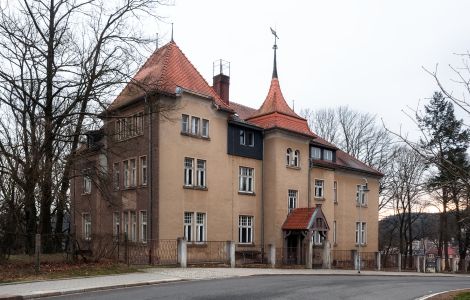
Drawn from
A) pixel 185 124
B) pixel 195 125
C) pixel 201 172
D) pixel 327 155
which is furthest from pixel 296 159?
pixel 185 124

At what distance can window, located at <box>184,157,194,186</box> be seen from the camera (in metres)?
29.5

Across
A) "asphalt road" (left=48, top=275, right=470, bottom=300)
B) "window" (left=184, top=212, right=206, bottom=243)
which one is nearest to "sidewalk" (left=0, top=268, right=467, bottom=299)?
"asphalt road" (left=48, top=275, right=470, bottom=300)

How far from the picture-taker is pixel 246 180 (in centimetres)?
3369

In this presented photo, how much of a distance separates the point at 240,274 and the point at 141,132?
10739 millimetres

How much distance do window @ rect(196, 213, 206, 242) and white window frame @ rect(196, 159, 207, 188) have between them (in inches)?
69.2

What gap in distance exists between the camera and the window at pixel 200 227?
1173 inches

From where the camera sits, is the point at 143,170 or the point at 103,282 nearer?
A: the point at 103,282

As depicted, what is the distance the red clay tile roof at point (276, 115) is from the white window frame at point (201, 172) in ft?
19.7

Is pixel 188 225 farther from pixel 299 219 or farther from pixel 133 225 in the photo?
pixel 299 219

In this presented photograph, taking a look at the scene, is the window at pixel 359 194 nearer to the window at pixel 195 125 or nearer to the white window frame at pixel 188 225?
the window at pixel 195 125

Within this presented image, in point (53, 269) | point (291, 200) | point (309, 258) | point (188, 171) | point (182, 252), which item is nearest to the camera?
point (53, 269)

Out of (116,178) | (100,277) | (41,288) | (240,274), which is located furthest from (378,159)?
(41,288)

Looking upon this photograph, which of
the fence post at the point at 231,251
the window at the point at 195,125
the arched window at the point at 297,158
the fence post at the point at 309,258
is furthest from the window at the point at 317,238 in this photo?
the window at the point at 195,125

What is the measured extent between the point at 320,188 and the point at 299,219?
18.0 feet
